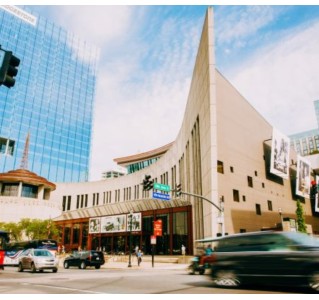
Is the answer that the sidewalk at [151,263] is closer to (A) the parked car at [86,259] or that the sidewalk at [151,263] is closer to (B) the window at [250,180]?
(A) the parked car at [86,259]

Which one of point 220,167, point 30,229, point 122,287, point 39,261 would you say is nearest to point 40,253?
point 39,261

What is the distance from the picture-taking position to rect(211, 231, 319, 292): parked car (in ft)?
28.1

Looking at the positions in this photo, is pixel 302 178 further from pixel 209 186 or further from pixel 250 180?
pixel 209 186

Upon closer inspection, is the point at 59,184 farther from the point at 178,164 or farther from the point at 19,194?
the point at 178,164

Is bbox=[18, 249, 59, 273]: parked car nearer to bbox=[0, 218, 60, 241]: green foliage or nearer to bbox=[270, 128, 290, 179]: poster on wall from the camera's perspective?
bbox=[270, 128, 290, 179]: poster on wall

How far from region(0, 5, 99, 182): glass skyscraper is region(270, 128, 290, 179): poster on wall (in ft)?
250

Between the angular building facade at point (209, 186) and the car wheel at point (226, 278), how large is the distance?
12190mm

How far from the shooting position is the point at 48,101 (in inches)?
4168

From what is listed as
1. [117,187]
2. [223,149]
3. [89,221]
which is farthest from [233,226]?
[117,187]

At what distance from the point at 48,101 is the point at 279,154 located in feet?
277

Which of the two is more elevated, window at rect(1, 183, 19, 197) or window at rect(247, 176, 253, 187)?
window at rect(1, 183, 19, 197)

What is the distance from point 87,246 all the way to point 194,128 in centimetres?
2901

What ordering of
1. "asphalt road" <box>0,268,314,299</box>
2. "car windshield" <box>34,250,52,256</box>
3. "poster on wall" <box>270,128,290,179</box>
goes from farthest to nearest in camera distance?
1. "poster on wall" <box>270,128,290,179</box>
2. "car windshield" <box>34,250,52,256</box>
3. "asphalt road" <box>0,268,314,299</box>

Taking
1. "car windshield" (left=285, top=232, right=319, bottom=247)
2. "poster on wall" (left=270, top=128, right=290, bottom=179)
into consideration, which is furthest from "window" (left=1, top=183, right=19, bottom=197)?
"car windshield" (left=285, top=232, right=319, bottom=247)
